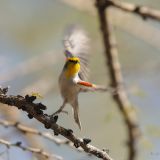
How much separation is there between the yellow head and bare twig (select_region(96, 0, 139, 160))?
60.7 inches

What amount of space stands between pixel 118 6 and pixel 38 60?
118cm

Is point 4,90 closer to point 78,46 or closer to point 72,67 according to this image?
point 72,67

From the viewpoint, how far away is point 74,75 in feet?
6.45

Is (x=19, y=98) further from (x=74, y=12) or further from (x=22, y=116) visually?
(x=74, y=12)

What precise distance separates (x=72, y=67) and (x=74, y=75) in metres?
0.07

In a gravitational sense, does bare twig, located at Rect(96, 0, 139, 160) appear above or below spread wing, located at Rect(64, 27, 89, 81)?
below

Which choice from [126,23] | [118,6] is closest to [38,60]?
[126,23]

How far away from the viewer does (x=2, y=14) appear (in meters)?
5.44

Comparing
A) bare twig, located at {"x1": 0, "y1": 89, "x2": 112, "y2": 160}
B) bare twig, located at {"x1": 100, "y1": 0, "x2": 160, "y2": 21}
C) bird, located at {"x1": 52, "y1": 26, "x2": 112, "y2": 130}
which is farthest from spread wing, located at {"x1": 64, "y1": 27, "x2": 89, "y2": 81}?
bare twig, located at {"x1": 100, "y1": 0, "x2": 160, "y2": 21}

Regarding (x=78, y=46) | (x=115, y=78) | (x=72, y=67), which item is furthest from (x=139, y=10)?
(x=72, y=67)

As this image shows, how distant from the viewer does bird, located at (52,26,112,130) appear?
1.94 meters

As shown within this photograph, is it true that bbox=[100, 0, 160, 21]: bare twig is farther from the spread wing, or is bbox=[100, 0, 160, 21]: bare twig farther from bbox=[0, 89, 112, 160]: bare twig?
bbox=[0, 89, 112, 160]: bare twig

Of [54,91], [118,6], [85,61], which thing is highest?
[85,61]

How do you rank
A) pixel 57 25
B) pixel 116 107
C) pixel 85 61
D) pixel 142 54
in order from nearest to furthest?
pixel 85 61
pixel 116 107
pixel 142 54
pixel 57 25
